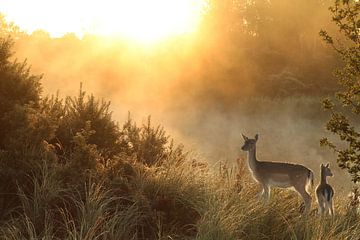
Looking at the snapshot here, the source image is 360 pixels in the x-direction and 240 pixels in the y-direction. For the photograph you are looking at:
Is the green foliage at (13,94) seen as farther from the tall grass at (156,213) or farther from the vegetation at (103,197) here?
the tall grass at (156,213)

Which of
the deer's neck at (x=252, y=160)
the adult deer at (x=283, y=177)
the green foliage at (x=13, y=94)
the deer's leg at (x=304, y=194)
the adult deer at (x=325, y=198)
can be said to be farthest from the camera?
the deer's neck at (x=252, y=160)

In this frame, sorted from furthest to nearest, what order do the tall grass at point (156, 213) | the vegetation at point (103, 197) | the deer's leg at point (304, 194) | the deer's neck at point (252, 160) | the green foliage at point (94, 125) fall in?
1. the deer's neck at point (252, 160)
2. the deer's leg at point (304, 194)
3. the green foliage at point (94, 125)
4. the vegetation at point (103, 197)
5. the tall grass at point (156, 213)

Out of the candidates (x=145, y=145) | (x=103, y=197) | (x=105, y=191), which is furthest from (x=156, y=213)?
(x=145, y=145)

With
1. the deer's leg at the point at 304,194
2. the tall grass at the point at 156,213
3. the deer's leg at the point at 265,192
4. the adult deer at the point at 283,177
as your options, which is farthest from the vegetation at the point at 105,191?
the adult deer at the point at 283,177

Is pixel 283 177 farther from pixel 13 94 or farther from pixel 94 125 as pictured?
pixel 13 94

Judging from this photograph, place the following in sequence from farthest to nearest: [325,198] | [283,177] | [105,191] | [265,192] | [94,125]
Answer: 1. [283,177]
2. [265,192]
3. [94,125]
4. [325,198]
5. [105,191]

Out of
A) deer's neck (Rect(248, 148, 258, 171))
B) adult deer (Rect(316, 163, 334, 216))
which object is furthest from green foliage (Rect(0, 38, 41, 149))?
adult deer (Rect(316, 163, 334, 216))

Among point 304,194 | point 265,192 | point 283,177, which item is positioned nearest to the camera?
point 265,192

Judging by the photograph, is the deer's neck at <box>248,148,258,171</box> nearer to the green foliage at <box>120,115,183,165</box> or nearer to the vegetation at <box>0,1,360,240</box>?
the green foliage at <box>120,115,183,165</box>

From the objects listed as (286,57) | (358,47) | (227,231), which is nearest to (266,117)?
(286,57)

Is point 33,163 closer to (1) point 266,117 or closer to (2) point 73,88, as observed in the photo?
(1) point 266,117

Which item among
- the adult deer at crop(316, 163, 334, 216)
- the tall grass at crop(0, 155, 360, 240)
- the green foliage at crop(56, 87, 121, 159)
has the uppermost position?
the green foliage at crop(56, 87, 121, 159)

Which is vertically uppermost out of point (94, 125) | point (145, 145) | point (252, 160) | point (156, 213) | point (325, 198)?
point (252, 160)

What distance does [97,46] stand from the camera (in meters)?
67.7
